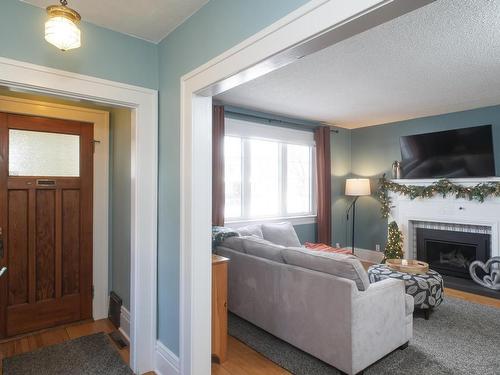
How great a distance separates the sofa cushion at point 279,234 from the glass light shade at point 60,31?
→ 3.27 metres

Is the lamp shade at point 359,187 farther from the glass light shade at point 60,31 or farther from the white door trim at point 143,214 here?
the glass light shade at point 60,31

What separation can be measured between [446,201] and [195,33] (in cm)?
452

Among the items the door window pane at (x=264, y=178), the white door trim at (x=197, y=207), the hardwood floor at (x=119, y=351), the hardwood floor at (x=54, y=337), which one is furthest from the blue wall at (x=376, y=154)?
the hardwood floor at (x=54, y=337)

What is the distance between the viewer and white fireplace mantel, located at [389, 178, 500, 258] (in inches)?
170

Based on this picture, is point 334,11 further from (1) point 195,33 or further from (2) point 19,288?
(2) point 19,288

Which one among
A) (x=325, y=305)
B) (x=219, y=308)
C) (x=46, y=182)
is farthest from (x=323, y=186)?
(x=46, y=182)

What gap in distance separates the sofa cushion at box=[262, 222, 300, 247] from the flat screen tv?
7.73 ft

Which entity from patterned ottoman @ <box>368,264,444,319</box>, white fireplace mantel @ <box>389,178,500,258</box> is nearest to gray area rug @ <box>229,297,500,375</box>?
patterned ottoman @ <box>368,264,444,319</box>

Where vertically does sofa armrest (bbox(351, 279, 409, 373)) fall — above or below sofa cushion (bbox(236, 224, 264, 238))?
below

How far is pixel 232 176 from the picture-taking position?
4.66m

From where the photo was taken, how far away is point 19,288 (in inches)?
112

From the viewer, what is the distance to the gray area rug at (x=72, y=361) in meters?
2.35

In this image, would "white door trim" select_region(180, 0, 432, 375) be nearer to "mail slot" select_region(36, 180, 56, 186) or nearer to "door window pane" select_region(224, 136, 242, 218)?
"mail slot" select_region(36, 180, 56, 186)

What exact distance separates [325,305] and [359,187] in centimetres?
360
